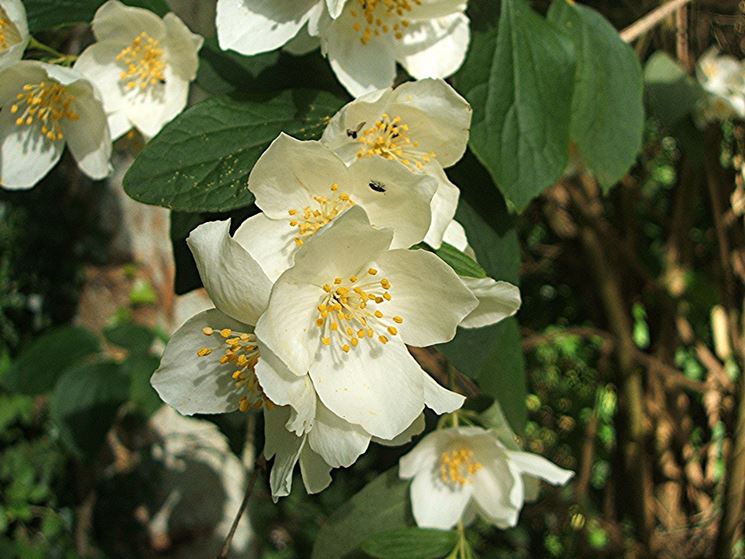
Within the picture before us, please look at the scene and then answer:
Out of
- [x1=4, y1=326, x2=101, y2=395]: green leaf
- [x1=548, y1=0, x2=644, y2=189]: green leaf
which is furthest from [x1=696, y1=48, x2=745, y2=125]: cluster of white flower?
[x1=4, y1=326, x2=101, y2=395]: green leaf

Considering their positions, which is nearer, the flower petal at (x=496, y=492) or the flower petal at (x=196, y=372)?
the flower petal at (x=196, y=372)

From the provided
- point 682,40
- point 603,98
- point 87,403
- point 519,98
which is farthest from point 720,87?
point 87,403

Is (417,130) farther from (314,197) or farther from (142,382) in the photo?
(142,382)

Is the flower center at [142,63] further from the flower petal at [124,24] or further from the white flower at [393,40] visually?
the white flower at [393,40]

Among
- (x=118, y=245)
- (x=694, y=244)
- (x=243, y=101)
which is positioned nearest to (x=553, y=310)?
(x=694, y=244)

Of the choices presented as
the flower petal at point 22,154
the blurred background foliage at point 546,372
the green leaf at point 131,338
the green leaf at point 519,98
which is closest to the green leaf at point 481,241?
the green leaf at point 519,98
